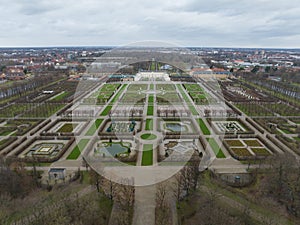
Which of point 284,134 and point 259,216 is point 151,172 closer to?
point 259,216

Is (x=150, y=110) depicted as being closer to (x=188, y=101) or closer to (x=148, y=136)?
(x=188, y=101)

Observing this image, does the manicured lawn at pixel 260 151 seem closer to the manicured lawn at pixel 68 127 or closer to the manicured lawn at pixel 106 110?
the manicured lawn at pixel 106 110

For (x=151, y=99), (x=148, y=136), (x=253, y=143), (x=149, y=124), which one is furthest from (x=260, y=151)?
(x=151, y=99)

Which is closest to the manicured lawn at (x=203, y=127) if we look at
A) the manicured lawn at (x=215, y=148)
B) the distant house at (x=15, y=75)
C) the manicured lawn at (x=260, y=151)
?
the manicured lawn at (x=215, y=148)

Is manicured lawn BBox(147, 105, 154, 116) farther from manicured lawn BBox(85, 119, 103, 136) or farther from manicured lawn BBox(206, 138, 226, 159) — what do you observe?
manicured lawn BBox(206, 138, 226, 159)

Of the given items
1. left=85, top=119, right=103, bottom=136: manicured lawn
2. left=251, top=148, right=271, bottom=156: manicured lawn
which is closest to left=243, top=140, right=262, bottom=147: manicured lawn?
left=251, top=148, right=271, bottom=156: manicured lawn
